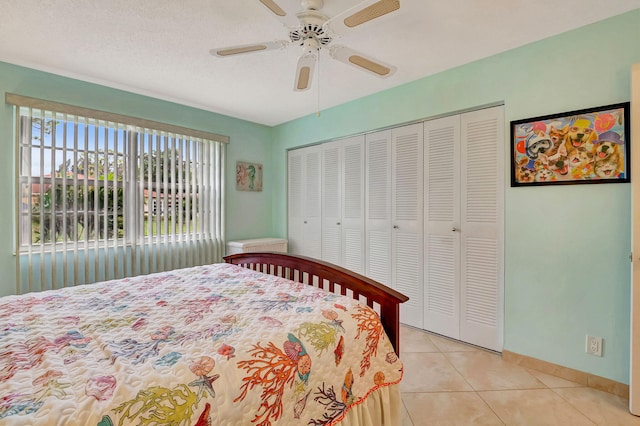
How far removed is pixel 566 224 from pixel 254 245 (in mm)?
3031

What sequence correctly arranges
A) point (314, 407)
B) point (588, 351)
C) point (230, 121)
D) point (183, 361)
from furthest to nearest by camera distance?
point (230, 121) → point (588, 351) → point (314, 407) → point (183, 361)

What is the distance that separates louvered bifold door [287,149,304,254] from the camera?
410cm

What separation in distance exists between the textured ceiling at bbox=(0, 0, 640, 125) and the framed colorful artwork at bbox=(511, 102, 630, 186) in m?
0.60

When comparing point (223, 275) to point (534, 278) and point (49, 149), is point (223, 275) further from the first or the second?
point (534, 278)

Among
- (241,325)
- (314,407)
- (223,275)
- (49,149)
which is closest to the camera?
(314,407)

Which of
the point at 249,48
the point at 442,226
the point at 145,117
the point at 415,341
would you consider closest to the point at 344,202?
the point at 442,226

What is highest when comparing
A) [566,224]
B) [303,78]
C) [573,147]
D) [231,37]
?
[231,37]

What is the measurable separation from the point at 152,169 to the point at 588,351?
401 cm

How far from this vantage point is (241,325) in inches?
50.1

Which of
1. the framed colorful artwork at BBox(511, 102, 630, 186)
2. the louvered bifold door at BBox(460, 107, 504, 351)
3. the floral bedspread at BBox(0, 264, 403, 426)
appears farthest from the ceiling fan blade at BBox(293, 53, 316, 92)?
the framed colorful artwork at BBox(511, 102, 630, 186)

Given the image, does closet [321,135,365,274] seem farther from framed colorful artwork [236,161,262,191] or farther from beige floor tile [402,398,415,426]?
beige floor tile [402,398,415,426]

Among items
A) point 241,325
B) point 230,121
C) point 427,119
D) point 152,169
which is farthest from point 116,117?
point 427,119

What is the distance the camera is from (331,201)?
3.70m

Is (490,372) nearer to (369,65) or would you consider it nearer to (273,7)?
(369,65)
